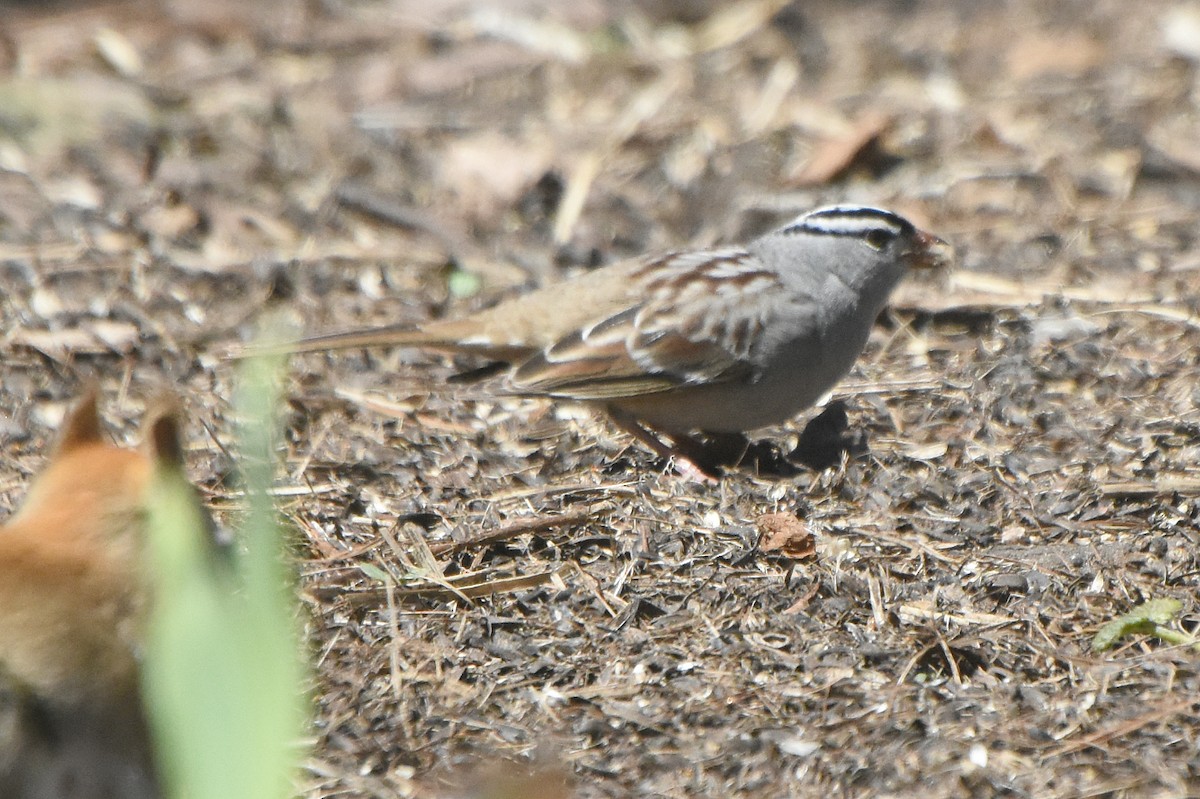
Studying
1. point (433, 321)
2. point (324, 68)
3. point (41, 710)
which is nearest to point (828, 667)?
point (41, 710)

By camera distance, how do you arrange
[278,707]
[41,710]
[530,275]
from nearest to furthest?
[278,707] < [41,710] < [530,275]

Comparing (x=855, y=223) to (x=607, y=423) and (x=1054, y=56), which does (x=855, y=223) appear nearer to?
(x=607, y=423)

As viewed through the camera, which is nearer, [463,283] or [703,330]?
[703,330]

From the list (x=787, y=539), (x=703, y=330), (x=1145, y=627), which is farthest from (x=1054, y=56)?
(x=1145, y=627)

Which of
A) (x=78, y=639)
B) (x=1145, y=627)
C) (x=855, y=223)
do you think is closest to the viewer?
(x=78, y=639)

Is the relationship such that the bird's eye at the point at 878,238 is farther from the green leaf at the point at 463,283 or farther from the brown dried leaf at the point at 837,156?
the brown dried leaf at the point at 837,156

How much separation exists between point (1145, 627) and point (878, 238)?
206 centimetres

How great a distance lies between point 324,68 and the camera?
28.6 feet

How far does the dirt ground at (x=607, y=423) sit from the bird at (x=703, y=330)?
0.22 m

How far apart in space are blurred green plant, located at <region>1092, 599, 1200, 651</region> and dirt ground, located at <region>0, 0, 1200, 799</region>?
0.12 feet

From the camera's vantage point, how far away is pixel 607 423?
5609 mm

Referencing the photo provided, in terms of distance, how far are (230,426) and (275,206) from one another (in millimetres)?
2059

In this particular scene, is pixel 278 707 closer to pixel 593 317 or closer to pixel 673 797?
pixel 673 797

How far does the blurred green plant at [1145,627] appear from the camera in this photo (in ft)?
12.6
